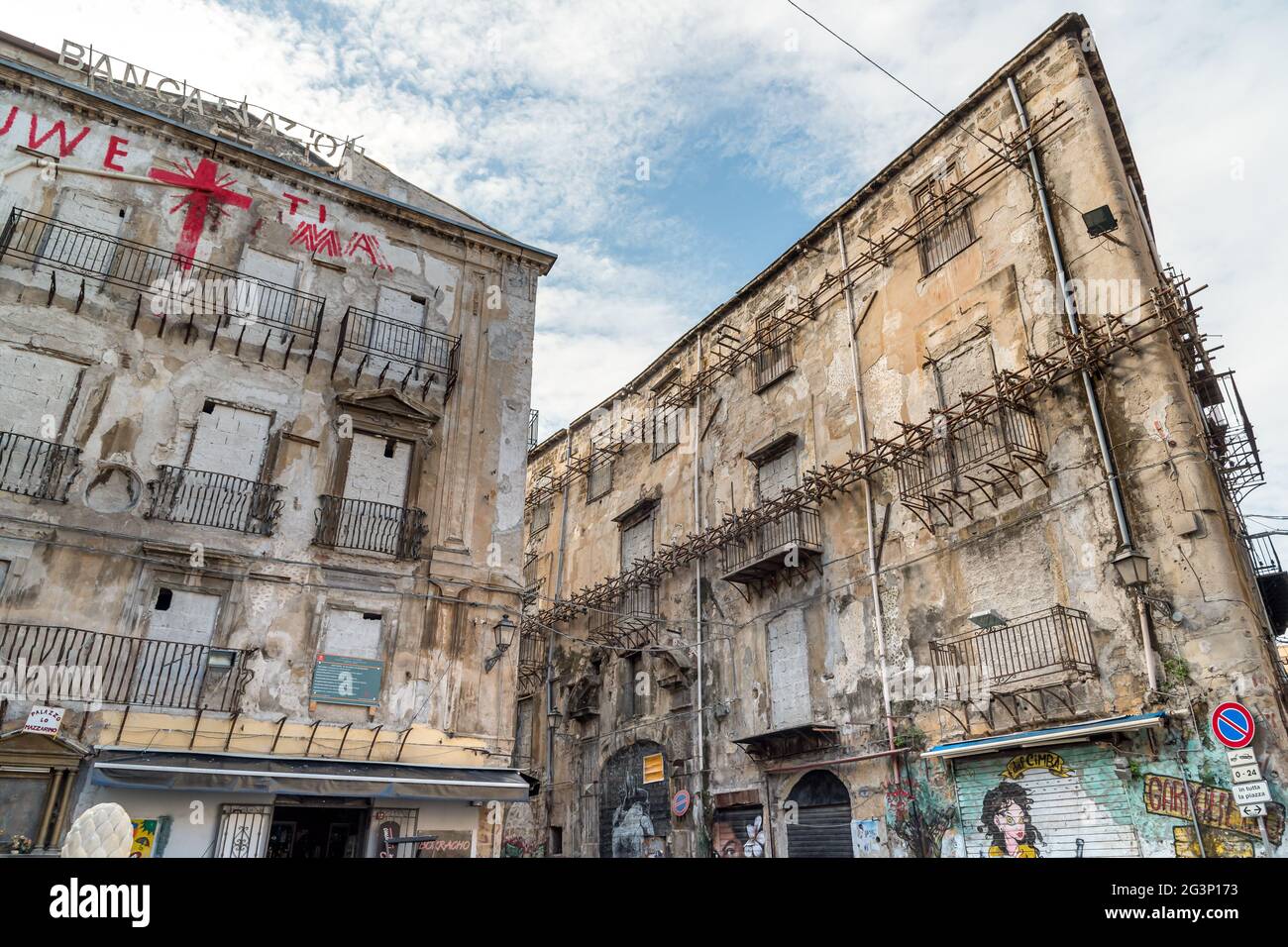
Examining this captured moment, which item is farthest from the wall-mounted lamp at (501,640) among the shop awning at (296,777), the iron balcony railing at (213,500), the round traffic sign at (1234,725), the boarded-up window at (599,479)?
the boarded-up window at (599,479)

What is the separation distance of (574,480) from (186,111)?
649 inches

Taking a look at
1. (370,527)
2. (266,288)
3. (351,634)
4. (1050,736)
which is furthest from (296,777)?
(1050,736)

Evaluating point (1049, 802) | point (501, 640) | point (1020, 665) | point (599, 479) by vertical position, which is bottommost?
point (1049, 802)

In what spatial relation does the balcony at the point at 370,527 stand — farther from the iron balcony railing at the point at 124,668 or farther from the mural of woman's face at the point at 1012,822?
the mural of woman's face at the point at 1012,822

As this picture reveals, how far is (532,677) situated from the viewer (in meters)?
28.6

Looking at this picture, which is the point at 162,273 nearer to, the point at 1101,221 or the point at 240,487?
the point at 240,487

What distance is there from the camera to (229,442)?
15852 millimetres

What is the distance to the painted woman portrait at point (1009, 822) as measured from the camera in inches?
530

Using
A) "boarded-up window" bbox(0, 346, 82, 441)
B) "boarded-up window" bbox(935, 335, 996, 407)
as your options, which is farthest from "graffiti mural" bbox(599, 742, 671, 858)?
"boarded-up window" bbox(0, 346, 82, 441)

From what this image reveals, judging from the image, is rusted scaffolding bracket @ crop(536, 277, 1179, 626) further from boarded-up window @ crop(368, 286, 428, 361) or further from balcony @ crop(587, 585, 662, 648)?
boarded-up window @ crop(368, 286, 428, 361)

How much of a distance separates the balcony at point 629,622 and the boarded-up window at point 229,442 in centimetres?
1072

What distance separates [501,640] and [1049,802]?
9820 millimetres

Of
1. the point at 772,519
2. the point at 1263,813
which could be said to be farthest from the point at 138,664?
the point at 1263,813
